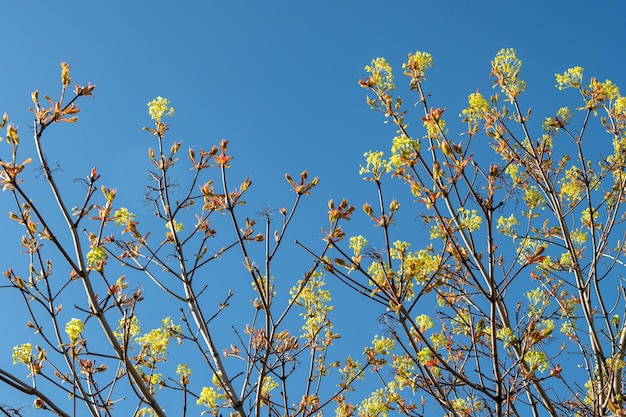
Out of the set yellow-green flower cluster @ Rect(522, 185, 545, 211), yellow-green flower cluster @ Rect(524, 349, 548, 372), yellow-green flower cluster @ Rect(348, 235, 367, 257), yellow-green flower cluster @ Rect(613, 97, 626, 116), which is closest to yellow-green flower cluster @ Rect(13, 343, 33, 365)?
yellow-green flower cluster @ Rect(348, 235, 367, 257)

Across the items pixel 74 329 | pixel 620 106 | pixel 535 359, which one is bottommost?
pixel 535 359

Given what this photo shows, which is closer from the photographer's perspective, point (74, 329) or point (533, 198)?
point (74, 329)

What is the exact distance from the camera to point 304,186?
401cm

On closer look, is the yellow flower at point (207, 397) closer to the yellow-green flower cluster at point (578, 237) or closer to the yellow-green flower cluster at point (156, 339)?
the yellow-green flower cluster at point (156, 339)

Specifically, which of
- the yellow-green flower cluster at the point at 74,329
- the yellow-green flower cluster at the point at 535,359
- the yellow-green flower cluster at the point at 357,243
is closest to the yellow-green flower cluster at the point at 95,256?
the yellow-green flower cluster at the point at 74,329

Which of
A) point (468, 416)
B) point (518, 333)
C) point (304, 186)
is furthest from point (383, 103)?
point (468, 416)

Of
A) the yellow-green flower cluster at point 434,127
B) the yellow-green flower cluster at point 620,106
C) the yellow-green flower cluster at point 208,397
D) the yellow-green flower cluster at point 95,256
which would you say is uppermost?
the yellow-green flower cluster at point 620,106

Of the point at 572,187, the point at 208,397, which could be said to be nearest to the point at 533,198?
the point at 572,187

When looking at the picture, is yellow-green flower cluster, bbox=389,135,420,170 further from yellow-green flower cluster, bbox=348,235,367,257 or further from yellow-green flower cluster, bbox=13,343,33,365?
yellow-green flower cluster, bbox=13,343,33,365

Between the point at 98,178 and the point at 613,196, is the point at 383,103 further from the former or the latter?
the point at 613,196

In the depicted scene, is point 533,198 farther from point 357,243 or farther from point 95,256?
point 95,256

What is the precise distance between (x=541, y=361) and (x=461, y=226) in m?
1.15

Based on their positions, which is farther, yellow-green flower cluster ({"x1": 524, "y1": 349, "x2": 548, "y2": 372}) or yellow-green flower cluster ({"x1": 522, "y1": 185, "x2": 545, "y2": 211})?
yellow-green flower cluster ({"x1": 522, "y1": 185, "x2": 545, "y2": 211})

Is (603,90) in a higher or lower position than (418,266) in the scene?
higher
